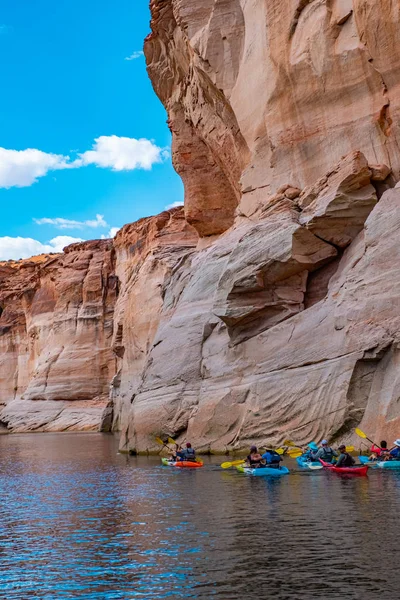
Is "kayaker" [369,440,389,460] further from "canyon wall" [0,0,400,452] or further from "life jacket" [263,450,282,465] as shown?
"life jacket" [263,450,282,465]

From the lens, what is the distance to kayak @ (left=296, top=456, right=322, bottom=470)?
71.2ft

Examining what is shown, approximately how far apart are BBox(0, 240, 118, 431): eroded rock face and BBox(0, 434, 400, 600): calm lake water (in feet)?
129

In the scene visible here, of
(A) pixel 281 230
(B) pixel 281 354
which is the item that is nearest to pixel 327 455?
(B) pixel 281 354

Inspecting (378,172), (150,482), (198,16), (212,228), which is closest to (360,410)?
(150,482)

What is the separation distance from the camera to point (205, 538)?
12.8m

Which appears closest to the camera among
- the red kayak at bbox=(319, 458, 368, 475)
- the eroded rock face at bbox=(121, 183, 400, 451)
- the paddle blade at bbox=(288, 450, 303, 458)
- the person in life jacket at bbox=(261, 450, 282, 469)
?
the red kayak at bbox=(319, 458, 368, 475)

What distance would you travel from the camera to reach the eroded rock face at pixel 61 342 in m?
63.1

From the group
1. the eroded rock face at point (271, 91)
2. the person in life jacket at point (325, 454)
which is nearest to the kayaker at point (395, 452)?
the person in life jacket at point (325, 454)

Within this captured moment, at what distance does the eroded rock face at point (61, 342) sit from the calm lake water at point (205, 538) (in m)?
39.2

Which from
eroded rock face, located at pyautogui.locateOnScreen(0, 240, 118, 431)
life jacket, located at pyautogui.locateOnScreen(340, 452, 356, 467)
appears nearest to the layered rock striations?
life jacket, located at pyautogui.locateOnScreen(340, 452, 356, 467)

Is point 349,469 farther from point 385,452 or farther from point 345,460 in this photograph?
point 385,452

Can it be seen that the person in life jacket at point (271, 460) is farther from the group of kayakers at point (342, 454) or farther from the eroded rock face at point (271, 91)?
the eroded rock face at point (271, 91)

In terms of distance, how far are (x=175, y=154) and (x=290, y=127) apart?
13.9 metres

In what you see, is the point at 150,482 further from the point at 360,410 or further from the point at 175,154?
the point at 175,154
